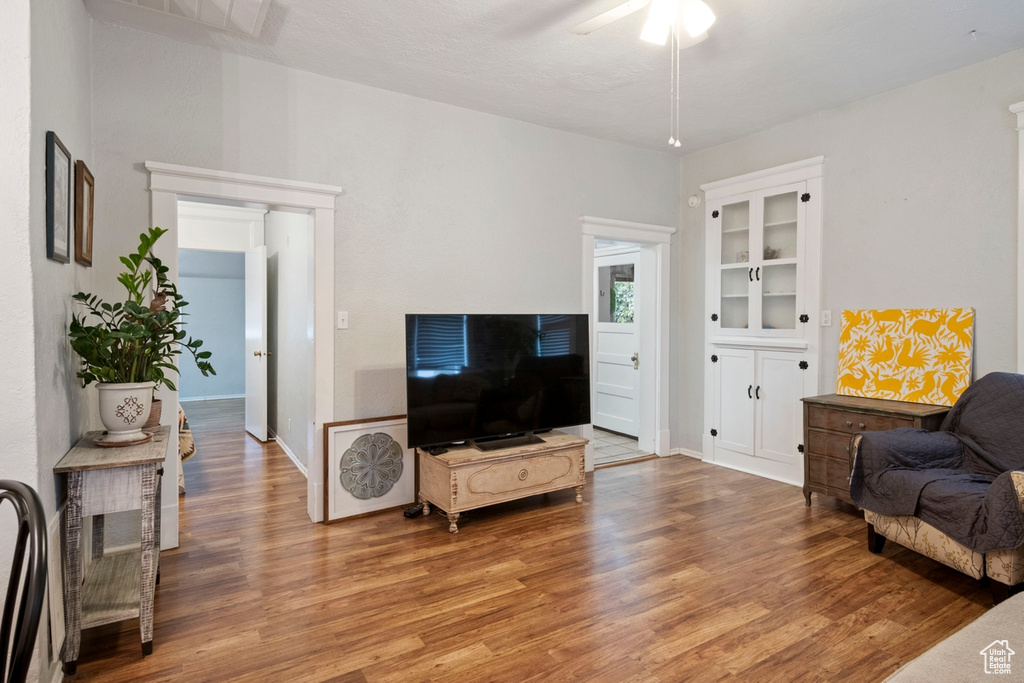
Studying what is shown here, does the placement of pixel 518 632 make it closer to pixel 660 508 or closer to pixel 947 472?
pixel 660 508

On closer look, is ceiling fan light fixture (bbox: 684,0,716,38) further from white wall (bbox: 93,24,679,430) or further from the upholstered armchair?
the upholstered armchair

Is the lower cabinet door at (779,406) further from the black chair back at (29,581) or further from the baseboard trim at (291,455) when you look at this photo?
the black chair back at (29,581)

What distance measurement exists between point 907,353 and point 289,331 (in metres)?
4.78

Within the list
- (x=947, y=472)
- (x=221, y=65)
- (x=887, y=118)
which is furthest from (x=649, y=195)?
(x=221, y=65)

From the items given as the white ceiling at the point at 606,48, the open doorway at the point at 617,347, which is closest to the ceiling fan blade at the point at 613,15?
the white ceiling at the point at 606,48

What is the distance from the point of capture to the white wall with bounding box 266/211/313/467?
454 centimetres

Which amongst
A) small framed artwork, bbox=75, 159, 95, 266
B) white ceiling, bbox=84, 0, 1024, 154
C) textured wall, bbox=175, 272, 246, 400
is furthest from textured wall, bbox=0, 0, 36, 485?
textured wall, bbox=175, 272, 246, 400

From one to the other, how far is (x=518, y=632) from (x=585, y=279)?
9.54ft

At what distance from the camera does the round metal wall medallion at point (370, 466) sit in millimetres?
3592

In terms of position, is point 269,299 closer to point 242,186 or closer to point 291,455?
point 291,455

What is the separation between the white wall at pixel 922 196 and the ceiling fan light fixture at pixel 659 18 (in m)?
2.23

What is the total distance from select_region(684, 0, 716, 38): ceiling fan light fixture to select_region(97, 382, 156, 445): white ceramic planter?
2656mm

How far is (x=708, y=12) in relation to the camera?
2311 mm

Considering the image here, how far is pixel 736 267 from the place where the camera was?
470 cm
